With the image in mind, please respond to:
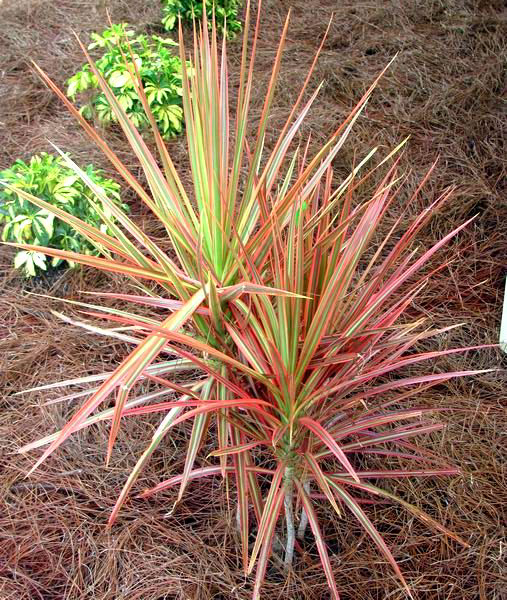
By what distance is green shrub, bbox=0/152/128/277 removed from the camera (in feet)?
7.51

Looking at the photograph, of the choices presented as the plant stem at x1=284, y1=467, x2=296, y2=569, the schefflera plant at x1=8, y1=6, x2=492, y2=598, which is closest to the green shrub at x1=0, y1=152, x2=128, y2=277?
the schefflera plant at x1=8, y1=6, x2=492, y2=598

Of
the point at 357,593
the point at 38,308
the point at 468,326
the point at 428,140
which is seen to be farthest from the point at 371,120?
the point at 357,593

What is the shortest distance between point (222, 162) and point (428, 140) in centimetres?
177

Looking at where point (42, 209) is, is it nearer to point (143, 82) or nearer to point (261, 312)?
point (143, 82)

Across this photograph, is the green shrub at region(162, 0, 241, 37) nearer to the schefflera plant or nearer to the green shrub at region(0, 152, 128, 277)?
the green shrub at region(0, 152, 128, 277)

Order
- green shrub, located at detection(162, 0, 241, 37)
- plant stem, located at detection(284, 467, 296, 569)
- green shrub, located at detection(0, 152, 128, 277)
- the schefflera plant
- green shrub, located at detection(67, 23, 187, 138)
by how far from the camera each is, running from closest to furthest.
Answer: the schefflera plant, plant stem, located at detection(284, 467, 296, 569), green shrub, located at detection(0, 152, 128, 277), green shrub, located at detection(67, 23, 187, 138), green shrub, located at detection(162, 0, 241, 37)

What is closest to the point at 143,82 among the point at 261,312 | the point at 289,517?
the point at 261,312

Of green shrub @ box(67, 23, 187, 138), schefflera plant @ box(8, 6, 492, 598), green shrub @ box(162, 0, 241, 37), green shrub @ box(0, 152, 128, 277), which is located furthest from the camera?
green shrub @ box(162, 0, 241, 37)

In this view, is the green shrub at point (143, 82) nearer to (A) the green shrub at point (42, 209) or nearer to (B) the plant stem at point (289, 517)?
(A) the green shrub at point (42, 209)

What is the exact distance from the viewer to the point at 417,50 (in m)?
3.36

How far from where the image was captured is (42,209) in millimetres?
2311

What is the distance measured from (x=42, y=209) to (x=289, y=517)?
143 cm

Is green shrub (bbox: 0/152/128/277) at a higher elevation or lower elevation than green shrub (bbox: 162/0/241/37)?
lower

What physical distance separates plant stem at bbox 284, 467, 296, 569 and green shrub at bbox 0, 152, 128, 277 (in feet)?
4.04
